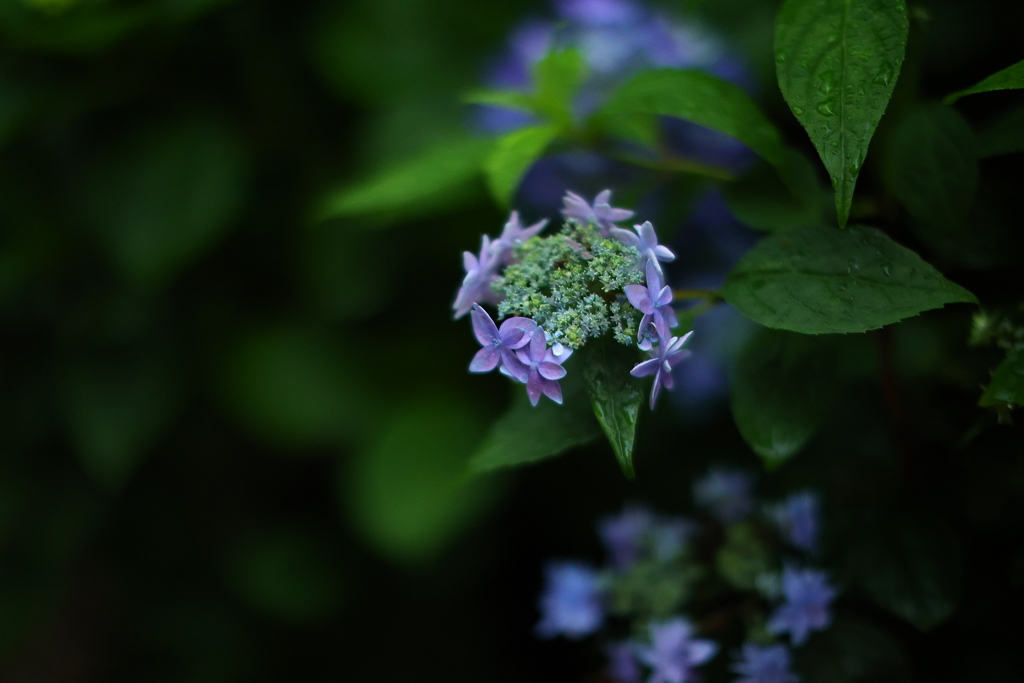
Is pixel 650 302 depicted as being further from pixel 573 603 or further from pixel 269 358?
pixel 269 358

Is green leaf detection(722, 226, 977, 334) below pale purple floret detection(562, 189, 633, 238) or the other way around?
below

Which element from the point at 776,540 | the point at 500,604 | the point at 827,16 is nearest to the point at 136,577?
the point at 500,604

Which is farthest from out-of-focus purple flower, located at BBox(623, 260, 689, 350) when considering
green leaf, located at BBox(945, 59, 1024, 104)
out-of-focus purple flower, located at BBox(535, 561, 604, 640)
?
out-of-focus purple flower, located at BBox(535, 561, 604, 640)

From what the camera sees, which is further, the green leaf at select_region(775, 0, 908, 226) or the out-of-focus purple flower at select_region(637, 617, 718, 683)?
the out-of-focus purple flower at select_region(637, 617, 718, 683)

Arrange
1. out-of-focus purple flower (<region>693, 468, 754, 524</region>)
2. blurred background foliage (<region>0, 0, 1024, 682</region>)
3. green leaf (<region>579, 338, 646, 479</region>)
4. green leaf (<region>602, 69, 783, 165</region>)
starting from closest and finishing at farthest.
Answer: green leaf (<region>579, 338, 646, 479</region>)
green leaf (<region>602, 69, 783, 165</region>)
out-of-focus purple flower (<region>693, 468, 754, 524</region>)
blurred background foliage (<region>0, 0, 1024, 682</region>)

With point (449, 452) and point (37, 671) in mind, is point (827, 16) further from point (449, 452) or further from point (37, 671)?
point (37, 671)

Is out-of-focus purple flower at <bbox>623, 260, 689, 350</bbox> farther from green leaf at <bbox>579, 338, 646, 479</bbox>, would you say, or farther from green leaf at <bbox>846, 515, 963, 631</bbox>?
green leaf at <bbox>846, 515, 963, 631</bbox>
